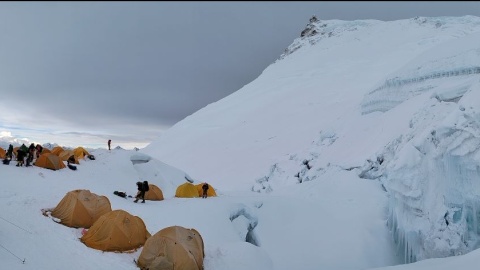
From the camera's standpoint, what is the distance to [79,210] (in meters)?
13.3

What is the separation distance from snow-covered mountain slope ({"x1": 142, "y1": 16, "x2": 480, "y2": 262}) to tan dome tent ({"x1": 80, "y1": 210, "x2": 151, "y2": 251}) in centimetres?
1096

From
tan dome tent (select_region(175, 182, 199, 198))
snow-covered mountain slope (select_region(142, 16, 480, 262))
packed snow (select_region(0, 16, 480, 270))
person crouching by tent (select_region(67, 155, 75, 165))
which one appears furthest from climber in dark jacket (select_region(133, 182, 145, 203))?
snow-covered mountain slope (select_region(142, 16, 480, 262))

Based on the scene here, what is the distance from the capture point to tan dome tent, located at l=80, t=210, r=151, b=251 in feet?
39.3

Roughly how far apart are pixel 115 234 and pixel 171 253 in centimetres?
202

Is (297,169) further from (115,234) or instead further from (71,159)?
(115,234)

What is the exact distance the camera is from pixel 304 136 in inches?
1496

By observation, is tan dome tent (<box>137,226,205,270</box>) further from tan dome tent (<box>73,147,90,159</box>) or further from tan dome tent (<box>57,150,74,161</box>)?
tan dome tent (<box>73,147,90,159</box>)

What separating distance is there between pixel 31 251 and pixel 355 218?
13800 mm

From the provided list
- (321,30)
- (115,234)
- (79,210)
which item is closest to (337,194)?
(115,234)

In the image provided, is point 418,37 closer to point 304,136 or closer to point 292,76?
point 292,76

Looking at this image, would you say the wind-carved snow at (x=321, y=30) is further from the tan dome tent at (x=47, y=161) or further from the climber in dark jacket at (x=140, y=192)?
the climber in dark jacket at (x=140, y=192)

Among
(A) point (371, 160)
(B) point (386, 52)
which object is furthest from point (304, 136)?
(B) point (386, 52)

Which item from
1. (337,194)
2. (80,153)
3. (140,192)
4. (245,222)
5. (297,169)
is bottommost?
(297,169)

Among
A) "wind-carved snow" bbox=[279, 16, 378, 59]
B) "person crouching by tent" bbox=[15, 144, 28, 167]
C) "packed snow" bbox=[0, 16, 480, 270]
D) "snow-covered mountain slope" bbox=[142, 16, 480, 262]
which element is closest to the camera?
"packed snow" bbox=[0, 16, 480, 270]
